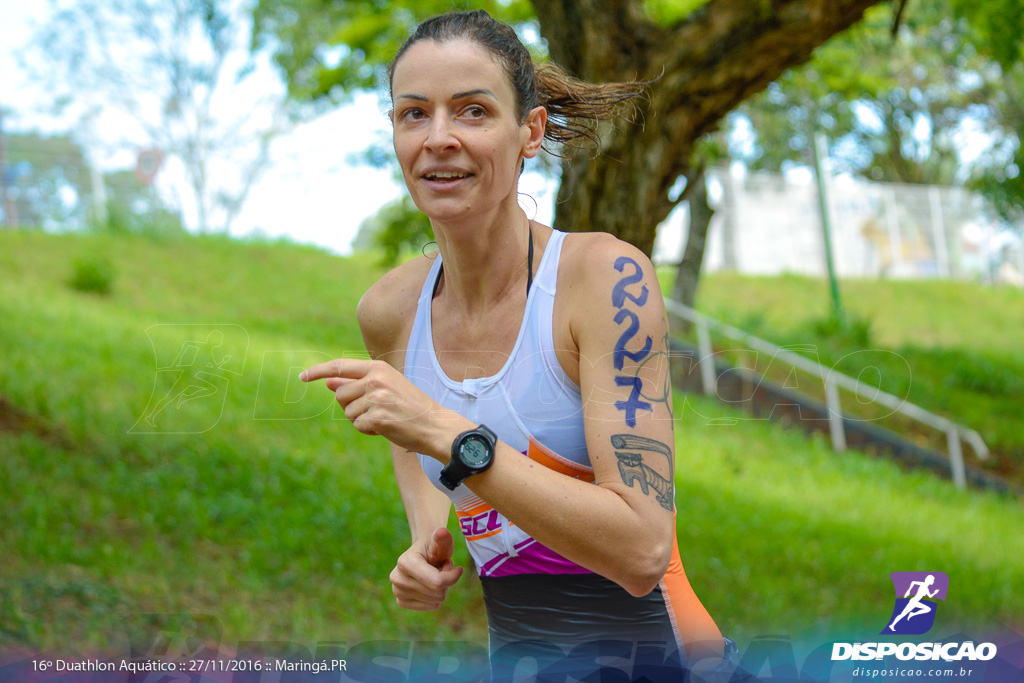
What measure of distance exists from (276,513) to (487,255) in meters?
4.19

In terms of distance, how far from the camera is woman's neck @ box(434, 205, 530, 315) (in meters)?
1.96

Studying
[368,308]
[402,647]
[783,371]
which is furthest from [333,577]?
[783,371]

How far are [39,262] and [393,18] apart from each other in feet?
24.1

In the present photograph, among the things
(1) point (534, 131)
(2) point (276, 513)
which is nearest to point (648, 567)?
(1) point (534, 131)

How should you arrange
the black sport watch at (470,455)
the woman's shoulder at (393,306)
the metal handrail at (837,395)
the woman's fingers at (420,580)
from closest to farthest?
the black sport watch at (470,455) < the woman's fingers at (420,580) < the woman's shoulder at (393,306) < the metal handrail at (837,395)

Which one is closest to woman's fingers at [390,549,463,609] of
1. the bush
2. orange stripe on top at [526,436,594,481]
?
orange stripe on top at [526,436,594,481]

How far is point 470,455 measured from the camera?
1576 mm

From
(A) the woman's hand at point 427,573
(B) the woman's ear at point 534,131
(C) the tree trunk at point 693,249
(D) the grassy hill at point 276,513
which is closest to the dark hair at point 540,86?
(B) the woman's ear at point 534,131

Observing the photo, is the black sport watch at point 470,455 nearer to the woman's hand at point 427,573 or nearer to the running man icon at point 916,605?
the woman's hand at point 427,573

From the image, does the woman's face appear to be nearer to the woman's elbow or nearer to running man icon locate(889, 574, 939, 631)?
the woman's elbow

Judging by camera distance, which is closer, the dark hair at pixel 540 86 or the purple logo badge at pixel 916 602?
the dark hair at pixel 540 86

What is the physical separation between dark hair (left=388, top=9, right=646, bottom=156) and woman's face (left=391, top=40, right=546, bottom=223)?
0.13 ft

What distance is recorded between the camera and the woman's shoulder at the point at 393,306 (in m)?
2.22

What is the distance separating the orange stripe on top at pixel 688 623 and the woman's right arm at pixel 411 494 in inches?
19.5
